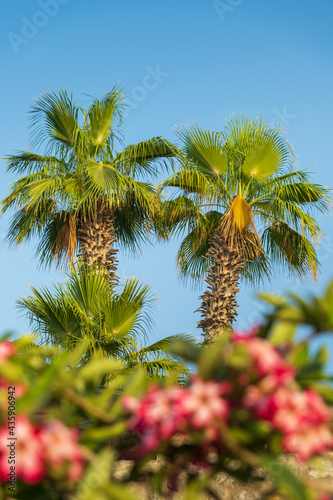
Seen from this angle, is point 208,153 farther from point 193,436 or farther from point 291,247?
point 193,436

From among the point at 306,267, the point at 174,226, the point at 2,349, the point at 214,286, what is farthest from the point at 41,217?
A: the point at 2,349

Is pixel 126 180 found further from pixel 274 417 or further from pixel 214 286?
pixel 274 417

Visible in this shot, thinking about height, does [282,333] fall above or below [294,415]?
above

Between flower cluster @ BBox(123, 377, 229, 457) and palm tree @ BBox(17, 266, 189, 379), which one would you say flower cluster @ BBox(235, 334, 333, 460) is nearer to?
flower cluster @ BBox(123, 377, 229, 457)

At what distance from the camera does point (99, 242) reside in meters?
12.0

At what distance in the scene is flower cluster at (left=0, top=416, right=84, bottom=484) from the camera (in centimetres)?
109

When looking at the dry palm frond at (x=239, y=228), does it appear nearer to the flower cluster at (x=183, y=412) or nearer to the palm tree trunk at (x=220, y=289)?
the palm tree trunk at (x=220, y=289)

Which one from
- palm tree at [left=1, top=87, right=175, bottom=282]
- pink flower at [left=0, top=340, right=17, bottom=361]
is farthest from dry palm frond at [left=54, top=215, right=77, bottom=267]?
pink flower at [left=0, top=340, right=17, bottom=361]

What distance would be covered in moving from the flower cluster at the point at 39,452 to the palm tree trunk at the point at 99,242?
10474mm

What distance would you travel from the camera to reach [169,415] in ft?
3.85

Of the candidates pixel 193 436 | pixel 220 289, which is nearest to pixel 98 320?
pixel 220 289

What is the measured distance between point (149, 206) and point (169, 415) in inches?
429

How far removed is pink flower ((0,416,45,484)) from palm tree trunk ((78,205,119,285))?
10.5m

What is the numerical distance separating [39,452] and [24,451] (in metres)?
0.03
